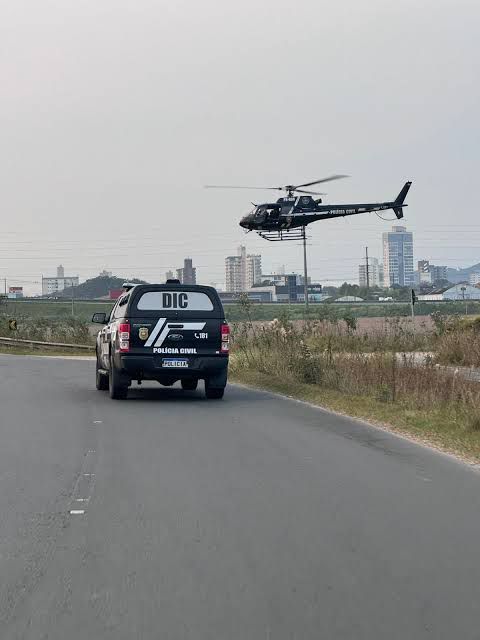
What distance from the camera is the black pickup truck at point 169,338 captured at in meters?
18.5

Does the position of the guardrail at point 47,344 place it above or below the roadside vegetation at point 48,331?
below

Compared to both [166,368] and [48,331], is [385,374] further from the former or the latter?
[48,331]

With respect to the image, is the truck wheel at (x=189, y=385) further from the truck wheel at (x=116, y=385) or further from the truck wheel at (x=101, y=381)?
the truck wheel at (x=116, y=385)

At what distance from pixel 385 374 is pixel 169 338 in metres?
4.72

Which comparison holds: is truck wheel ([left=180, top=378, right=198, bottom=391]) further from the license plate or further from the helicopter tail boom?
the helicopter tail boom

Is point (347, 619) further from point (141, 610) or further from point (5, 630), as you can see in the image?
point (5, 630)

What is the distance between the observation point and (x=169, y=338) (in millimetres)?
18625

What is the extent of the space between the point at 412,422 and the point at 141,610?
9.97m

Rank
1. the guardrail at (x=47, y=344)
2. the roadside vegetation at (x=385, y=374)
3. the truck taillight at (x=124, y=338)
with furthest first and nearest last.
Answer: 1. the guardrail at (x=47, y=344)
2. the truck taillight at (x=124, y=338)
3. the roadside vegetation at (x=385, y=374)

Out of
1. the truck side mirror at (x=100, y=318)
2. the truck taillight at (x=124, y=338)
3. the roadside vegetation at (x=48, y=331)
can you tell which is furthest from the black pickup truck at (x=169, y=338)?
the roadside vegetation at (x=48, y=331)

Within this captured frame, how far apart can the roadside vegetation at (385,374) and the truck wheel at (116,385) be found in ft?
11.5

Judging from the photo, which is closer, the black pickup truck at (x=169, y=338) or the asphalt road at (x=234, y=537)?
the asphalt road at (x=234, y=537)

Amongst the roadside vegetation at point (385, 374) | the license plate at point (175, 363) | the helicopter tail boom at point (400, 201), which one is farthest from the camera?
the helicopter tail boom at point (400, 201)

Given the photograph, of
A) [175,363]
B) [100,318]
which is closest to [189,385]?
[100,318]
